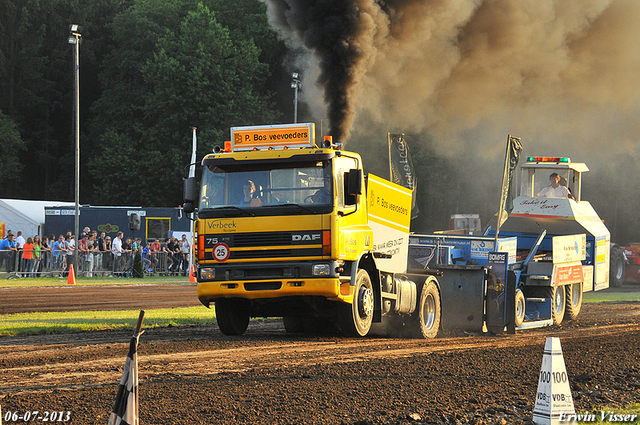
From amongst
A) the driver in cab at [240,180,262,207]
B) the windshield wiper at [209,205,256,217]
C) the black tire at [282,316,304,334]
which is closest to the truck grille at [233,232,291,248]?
the windshield wiper at [209,205,256,217]

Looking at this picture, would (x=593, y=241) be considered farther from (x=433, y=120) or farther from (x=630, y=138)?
(x=630, y=138)

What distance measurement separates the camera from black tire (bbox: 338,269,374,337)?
11.9 meters

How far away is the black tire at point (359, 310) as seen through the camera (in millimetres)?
11945

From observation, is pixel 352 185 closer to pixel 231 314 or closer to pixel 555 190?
pixel 231 314

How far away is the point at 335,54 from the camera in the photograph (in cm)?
1688

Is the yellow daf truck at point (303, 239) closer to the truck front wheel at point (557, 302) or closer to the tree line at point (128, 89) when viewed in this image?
the truck front wheel at point (557, 302)

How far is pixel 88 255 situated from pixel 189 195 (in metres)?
20.3

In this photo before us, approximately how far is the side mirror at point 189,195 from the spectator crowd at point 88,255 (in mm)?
18575

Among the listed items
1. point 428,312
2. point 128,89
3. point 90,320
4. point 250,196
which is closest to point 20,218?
point 90,320

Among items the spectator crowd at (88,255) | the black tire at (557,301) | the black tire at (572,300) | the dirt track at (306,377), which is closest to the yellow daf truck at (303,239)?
the dirt track at (306,377)

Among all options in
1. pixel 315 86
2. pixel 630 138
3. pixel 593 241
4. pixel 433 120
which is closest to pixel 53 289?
pixel 315 86

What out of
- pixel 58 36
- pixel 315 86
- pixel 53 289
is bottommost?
pixel 53 289

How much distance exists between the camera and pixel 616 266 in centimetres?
A: 3083

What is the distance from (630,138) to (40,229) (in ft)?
83.9
